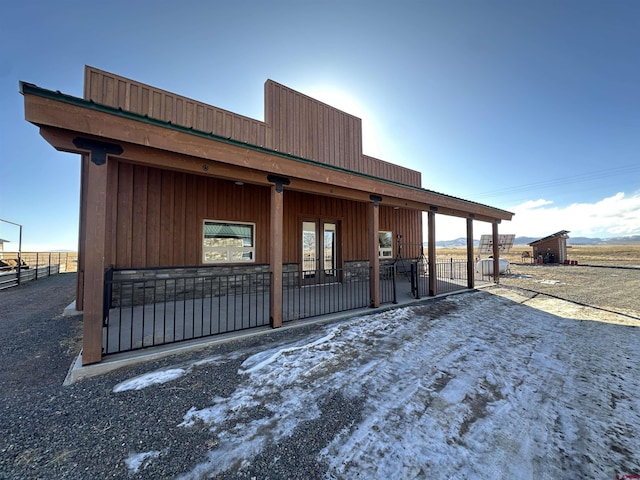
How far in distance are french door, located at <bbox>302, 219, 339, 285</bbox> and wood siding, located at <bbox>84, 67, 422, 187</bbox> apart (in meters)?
2.14

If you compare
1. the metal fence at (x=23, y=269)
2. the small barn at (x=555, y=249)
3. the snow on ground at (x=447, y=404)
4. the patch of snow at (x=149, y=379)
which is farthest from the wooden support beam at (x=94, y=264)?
the small barn at (x=555, y=249)

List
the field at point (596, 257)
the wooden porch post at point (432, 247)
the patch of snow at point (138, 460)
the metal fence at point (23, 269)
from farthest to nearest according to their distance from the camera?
1. the field at point (596, 257)
2. the metal fence at point (23, 269)
3. the wooden porch post at point (432, 247)
4. the patch of snow at point (138, 460)

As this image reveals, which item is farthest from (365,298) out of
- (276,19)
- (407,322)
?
(276,19)

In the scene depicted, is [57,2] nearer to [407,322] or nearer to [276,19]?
[276,19]

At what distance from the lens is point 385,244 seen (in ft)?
35.1

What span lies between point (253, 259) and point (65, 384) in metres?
4.74

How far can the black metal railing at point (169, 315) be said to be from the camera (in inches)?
140

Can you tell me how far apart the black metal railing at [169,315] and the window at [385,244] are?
18.2 ft

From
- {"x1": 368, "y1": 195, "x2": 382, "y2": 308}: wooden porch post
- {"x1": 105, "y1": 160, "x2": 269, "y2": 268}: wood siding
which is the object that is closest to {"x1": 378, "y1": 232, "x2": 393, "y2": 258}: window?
{"x1": 368, "y1": 195, "x2": 382, "y2": 308}: wooden porch post

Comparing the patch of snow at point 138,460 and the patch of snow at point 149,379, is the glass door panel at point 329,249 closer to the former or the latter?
the patch of snow at point 149,379

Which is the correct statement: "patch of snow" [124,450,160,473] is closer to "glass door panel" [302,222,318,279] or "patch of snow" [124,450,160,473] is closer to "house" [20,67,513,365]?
"house" [20,67,513,365]

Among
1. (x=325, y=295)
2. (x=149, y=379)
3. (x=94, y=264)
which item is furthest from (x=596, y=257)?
(x=94, y=264)

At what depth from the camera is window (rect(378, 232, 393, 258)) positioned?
10523 millimetres

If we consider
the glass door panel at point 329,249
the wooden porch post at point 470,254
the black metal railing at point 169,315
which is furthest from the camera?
the glass door panel at point 329,249
